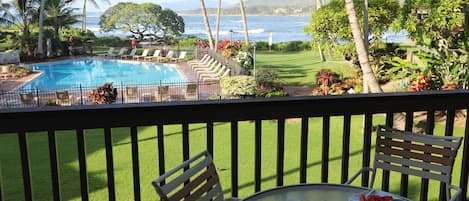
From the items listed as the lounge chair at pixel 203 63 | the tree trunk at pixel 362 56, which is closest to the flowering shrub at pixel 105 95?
the tree trunk at pixel 362 56

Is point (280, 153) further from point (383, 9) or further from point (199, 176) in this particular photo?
point (383, 9)

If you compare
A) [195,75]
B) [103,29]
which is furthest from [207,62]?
[103,29]

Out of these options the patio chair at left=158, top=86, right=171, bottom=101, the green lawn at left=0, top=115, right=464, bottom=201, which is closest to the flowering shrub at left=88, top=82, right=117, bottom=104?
the patio chair at left=158, top=86, right=171, bottom=101

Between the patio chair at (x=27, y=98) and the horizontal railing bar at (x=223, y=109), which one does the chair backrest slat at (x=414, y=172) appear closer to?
the horizontal railing bar at (x=223, y=109)

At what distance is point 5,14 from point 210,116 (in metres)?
24.7

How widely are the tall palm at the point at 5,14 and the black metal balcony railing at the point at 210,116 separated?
24.2 m

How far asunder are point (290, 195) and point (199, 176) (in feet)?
1.09

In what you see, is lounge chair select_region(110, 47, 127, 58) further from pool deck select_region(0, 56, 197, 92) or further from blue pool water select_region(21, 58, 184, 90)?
pool deck select_region(0, 56, 197, 92)

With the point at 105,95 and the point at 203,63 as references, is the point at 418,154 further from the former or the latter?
the point at 203,63

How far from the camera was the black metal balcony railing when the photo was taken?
1.76 meters

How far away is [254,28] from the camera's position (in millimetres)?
36219

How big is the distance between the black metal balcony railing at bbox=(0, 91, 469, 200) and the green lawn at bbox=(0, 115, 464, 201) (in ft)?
13.3

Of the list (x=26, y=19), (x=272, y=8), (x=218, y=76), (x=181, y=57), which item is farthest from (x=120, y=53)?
(x=272, y=8)

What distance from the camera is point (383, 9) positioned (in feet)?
43.7
